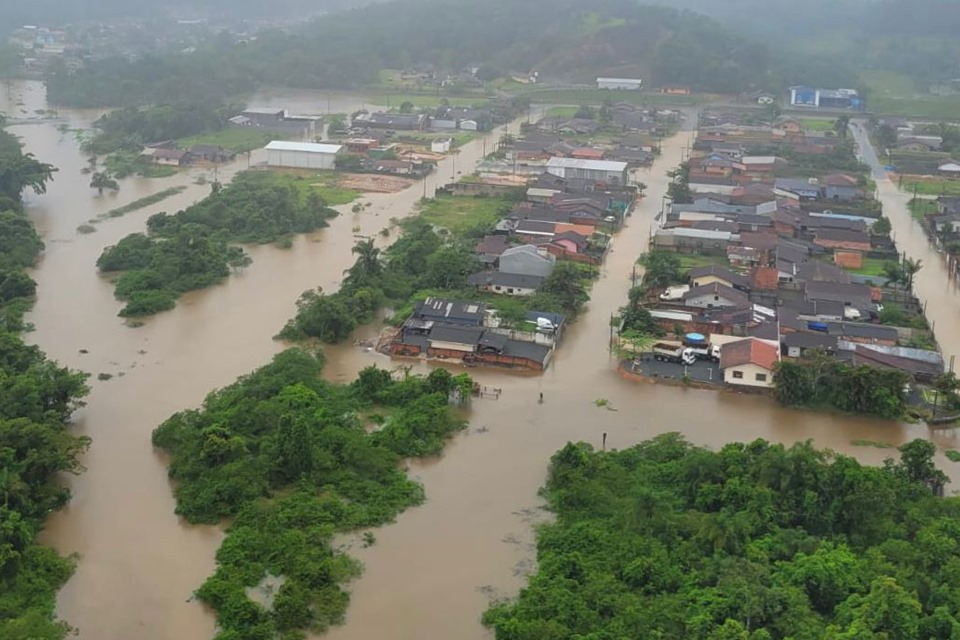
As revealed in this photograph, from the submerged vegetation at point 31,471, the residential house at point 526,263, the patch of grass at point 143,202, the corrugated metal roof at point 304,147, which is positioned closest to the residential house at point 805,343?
the residential house at point 526,263

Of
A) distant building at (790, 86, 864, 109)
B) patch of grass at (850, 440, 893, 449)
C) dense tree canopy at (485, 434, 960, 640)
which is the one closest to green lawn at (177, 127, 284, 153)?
distant building at (790, 86, 864, 109)

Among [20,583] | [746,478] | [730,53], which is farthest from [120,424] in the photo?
[730,53]

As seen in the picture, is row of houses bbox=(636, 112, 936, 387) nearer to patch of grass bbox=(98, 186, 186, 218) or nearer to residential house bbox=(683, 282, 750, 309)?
residential house bbox=(683, 282, 750, 309)

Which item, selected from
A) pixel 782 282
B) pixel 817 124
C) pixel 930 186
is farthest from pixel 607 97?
pixel 782 282

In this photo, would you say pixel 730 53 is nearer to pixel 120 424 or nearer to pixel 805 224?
pixel 805 224

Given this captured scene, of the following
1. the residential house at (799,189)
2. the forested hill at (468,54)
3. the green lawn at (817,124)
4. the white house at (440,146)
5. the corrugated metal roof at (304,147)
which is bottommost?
the residential house at (799,189)

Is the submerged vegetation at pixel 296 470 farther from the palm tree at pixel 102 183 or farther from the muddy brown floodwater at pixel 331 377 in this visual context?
the palm tree at pixel 102 183
